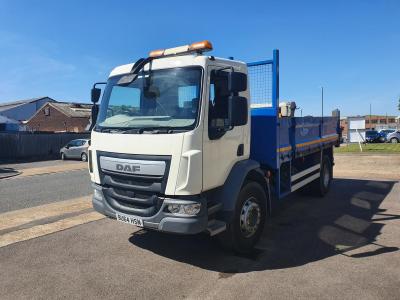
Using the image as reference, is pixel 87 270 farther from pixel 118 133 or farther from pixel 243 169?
pixel 243 169

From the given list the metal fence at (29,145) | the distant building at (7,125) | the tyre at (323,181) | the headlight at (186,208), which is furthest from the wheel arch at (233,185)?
the distant building at (7,125)

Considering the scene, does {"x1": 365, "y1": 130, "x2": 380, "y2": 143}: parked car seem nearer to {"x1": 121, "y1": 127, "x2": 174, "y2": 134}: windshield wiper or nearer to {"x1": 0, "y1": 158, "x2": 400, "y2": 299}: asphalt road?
{"x1": 0, "y1": 158, "x2": 400, "y2": 299}: asphalt road

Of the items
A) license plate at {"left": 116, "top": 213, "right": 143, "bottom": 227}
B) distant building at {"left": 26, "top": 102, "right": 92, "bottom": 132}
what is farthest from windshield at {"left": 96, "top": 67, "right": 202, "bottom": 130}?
distant building at {"left": 26, "top": 102, "right": 92, "bottom": 132}

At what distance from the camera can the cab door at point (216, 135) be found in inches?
177

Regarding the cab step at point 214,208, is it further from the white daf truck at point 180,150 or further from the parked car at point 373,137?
the parked car at point 373,137

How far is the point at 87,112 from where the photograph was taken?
195ft

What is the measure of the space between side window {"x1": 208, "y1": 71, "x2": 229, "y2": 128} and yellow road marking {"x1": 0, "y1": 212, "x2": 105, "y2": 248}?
3.95 m

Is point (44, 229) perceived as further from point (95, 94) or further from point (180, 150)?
point (180, 150)

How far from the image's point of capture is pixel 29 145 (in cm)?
2784

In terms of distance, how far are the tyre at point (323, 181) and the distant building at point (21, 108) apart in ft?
224

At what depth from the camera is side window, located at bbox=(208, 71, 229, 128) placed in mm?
4633

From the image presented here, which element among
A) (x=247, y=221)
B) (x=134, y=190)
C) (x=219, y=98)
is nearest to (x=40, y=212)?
(x=134, y=190)

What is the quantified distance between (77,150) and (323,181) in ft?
60.3

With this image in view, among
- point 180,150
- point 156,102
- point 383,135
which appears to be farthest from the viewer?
point 383,135
